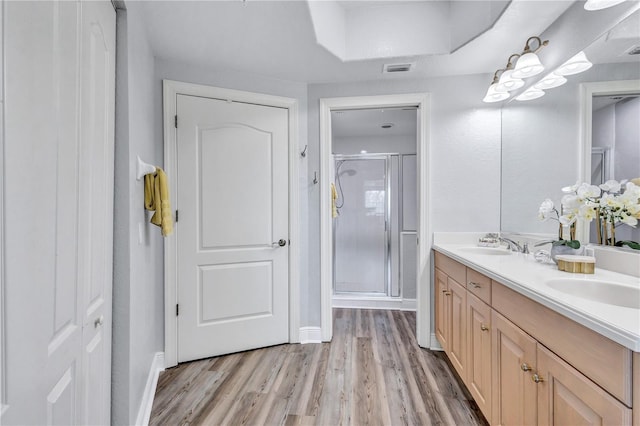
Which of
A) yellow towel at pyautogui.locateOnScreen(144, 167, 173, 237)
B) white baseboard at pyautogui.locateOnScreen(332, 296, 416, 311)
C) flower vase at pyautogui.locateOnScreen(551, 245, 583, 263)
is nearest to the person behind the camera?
flower vase at pyautogui.locateOnScreen(551, 245, 583, 263)

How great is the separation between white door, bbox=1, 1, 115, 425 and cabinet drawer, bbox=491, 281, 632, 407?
1390mm

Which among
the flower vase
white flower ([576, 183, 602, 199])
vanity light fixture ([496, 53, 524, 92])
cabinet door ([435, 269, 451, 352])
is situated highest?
vanity light fixture ([496, 53, 524, 92])

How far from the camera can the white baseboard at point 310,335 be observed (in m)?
2.46

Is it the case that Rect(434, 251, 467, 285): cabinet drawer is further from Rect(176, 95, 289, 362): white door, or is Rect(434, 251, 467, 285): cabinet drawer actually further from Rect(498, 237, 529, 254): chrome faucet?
Rect(176, 95, 289, 362): white door

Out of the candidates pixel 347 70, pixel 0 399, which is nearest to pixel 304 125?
pixel 347 70

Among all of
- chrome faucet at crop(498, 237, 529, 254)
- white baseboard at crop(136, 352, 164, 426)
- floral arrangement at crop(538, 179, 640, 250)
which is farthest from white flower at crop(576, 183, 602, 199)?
white baseboard at crop(136, 352, 164, 426)

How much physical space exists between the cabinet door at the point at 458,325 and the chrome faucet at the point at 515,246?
511mm

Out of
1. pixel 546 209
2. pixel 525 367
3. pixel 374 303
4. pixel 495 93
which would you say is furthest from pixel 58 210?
pixel 374 303

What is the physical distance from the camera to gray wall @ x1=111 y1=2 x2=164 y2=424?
1.25 meters

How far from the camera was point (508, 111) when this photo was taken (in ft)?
7.33

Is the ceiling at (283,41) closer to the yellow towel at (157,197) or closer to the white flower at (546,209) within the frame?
the yellow towel at (157,197)

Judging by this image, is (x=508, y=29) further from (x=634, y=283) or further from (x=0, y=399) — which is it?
(x=0, y=399)

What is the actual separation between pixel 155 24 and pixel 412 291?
331 cm

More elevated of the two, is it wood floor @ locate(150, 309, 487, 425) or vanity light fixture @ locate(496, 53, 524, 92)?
vanity light fixture @ locate(496, 53, 524, 92)
